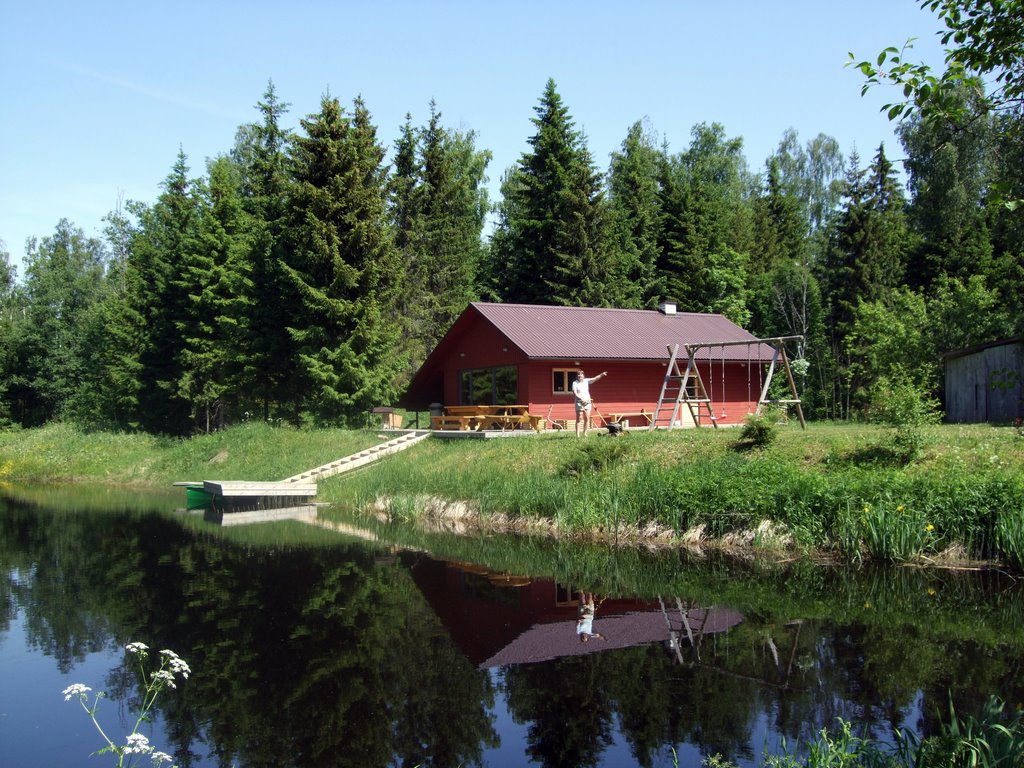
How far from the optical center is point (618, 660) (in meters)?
8.90

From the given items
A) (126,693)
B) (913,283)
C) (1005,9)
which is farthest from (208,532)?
(913,283)

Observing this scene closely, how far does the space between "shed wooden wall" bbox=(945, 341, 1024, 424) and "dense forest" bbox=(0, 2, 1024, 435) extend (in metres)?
1.74

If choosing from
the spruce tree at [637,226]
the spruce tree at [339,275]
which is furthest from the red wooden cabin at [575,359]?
the spruce tree at [637,226]

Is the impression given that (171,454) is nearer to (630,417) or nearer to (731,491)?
(630,417)

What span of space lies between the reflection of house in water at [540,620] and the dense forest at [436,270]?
47.4 feet

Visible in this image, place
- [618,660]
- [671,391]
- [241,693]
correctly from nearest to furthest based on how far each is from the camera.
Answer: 1. [241,693]
2. [618,660]
3. [671,391]

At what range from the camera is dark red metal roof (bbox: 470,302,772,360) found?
2605cm

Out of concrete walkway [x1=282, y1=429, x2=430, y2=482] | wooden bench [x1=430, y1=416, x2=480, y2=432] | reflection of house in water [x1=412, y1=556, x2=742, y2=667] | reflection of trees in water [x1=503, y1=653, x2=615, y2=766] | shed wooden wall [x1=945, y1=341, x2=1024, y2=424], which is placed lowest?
reflection of trees in water [x1=503, y1=653, x2=615, y2=766]

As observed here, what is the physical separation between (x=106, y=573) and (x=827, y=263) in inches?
1327

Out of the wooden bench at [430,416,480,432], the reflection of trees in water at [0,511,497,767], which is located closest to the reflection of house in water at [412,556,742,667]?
the reflection of trees in water at [0,511,497,767]

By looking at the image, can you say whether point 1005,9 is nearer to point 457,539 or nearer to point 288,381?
point 457,539

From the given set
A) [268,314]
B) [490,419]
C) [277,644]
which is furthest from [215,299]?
[277,644]

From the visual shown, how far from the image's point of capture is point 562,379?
26.3 metres

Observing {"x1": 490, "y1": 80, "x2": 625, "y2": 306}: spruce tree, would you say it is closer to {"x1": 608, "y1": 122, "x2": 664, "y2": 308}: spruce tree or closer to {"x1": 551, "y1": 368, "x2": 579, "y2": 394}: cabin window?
{"x1": 608, "y1": 122, "x2": 664, "y2": 308}: spruce tree
